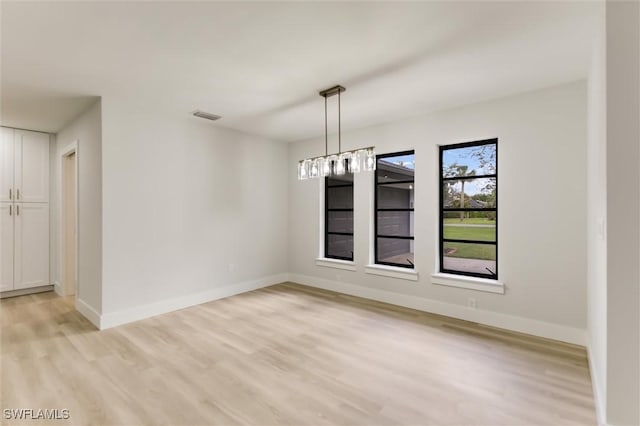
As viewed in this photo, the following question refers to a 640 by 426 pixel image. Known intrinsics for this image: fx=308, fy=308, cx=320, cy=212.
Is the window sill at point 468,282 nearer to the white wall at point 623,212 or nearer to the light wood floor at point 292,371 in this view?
the light wood floor at point 292,371

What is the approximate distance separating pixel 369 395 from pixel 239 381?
101cm

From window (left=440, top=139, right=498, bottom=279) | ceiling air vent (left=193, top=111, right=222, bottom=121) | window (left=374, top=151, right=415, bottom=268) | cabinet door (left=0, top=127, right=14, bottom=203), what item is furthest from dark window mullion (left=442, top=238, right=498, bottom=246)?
cabinet door (left=0, top=127, right=14, bottom=203)

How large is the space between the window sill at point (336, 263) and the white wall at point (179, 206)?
0.89 metres

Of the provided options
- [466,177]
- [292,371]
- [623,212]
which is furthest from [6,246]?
[623,212]

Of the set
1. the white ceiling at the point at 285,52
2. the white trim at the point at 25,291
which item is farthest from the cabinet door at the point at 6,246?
the white ceiling at the point at 285,52

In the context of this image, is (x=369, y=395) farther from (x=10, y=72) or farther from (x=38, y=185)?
(x=38, y=185)

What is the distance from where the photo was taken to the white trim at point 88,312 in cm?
354

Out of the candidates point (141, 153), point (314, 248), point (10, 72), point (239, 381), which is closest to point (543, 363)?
point (239, 381)

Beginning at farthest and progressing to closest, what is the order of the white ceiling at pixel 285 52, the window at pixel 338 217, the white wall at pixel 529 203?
the window at pixel 338 217 < the white wall at pixel 529 203 < the white ceiling at pixel 285 52

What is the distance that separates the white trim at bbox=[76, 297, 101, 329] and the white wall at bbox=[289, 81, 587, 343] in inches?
147

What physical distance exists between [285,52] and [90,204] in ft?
10.1

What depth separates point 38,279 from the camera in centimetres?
496

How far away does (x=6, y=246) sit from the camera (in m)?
4.67

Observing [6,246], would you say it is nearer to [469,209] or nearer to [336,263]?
[336,263]
